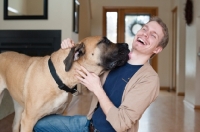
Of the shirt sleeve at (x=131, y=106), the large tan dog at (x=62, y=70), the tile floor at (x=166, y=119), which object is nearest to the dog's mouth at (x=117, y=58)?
the large tan dog at (x=62, y=70)

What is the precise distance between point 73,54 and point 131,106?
1.54 feet

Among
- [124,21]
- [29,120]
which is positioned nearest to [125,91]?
[29,120]

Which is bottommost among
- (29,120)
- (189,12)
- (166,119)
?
(166,119)

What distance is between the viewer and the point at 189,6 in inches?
203

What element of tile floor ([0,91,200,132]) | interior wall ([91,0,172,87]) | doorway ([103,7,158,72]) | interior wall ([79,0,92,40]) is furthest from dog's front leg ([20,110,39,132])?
doorway ([103,7,158,72])

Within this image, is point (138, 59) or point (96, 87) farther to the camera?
point (138, 59)

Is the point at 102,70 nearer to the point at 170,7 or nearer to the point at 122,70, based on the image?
the point at 122,70

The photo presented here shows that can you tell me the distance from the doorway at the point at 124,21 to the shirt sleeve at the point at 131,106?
21.3 ft

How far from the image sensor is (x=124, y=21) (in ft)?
26.1

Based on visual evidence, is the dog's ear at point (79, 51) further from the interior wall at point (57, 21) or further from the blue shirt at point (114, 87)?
the interior wall at point (57, 21)

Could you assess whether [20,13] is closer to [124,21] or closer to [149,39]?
[149,39]

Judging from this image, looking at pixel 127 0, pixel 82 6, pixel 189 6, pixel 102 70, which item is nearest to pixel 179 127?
pixel 102 70

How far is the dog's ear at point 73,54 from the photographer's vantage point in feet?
5.31

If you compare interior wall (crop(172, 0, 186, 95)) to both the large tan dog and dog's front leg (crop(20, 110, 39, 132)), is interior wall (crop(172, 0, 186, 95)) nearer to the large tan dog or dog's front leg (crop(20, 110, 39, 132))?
the large tan dog
